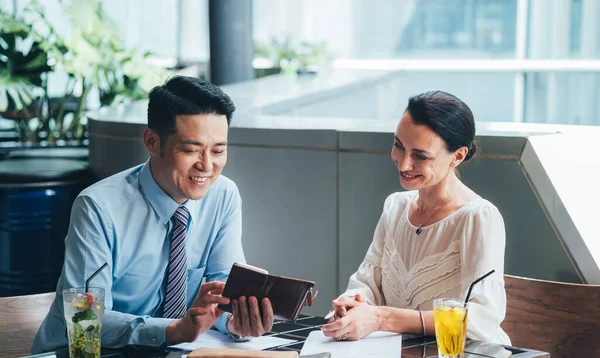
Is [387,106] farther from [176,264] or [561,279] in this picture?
[176,264]

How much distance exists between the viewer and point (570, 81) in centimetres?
944

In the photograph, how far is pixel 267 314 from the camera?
2.01 meters

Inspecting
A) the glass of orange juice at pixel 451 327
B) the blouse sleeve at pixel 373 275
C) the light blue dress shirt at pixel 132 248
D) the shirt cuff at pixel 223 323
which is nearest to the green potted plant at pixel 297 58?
the blouse sleeve at pixel 373 275

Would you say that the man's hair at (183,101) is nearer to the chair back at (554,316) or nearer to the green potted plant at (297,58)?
the chair back at (554,316)

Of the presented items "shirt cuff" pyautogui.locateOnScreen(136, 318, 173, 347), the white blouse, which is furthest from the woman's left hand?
"shirt cuff" pyautogui.locateOnScreen(136, 318, 173, 347)

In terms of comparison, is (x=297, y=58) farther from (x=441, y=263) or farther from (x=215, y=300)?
(x=215, y=300)

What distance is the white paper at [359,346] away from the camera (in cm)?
196

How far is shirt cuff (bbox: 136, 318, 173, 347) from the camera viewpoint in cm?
206

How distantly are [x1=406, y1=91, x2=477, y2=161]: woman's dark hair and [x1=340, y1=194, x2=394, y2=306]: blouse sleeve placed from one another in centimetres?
32

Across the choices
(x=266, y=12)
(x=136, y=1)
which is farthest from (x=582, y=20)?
(x=136, y=1)

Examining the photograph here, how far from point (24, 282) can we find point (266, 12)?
704cm

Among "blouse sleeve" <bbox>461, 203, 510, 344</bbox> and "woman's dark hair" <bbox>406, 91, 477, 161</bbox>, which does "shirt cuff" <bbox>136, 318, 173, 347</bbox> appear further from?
"woman's dark hair" <bbox>406, 91, 477, 161</bbox>

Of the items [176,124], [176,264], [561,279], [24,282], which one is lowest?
[24,282]

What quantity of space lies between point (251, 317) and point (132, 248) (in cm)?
46
